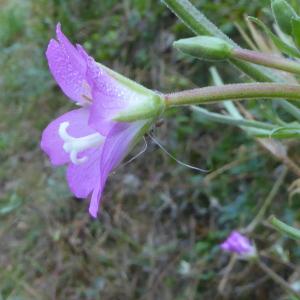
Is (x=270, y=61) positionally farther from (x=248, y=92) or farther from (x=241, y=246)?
(x=241, y=246)

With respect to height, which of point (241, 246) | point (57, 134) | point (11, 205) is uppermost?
point (57, 134)

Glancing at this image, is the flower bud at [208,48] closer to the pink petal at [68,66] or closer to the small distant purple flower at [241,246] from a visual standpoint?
the pink petal at [68,66]

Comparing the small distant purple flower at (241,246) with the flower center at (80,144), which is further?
the small distant purple flower at (241,246)

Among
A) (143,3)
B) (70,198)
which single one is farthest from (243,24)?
(70,198)

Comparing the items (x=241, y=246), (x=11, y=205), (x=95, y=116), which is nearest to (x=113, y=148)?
(x=95, y=116)

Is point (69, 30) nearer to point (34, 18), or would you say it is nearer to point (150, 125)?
point (34, 18)

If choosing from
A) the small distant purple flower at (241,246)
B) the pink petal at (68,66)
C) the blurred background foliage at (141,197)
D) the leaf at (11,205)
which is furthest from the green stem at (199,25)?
the leaf at (11,205)
